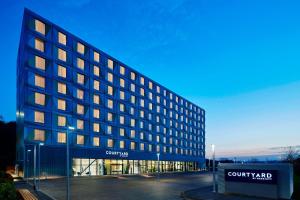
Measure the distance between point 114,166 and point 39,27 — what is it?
35894 mm

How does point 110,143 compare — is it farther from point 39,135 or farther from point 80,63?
point 39,135

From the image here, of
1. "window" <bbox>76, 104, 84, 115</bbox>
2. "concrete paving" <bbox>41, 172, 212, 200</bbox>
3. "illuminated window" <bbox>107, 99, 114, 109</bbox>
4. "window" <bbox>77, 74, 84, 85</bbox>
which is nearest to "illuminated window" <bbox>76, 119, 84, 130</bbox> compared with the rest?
"window" <bbox>76, 104, 84, 115</bbox>

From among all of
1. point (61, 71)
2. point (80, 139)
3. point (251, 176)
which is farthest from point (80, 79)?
point (251, 176)

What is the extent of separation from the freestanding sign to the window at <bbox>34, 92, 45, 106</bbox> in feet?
133

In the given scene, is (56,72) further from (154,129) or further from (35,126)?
(154,129)

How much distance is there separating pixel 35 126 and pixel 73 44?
19782mm

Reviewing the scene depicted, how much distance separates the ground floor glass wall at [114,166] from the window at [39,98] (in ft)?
45.3

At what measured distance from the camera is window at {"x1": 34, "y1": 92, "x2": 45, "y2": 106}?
201 feet

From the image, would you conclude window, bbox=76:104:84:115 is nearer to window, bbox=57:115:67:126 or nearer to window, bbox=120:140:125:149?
window, bbox=57:115:67:126

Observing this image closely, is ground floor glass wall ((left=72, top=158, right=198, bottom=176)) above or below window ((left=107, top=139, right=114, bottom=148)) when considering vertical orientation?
below

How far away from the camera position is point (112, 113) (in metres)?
82.0

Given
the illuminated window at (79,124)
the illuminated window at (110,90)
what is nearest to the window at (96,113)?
the illuminated window at (79,124)

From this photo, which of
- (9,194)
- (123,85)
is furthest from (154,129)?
(9,194)

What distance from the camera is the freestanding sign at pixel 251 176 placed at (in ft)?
92.6
